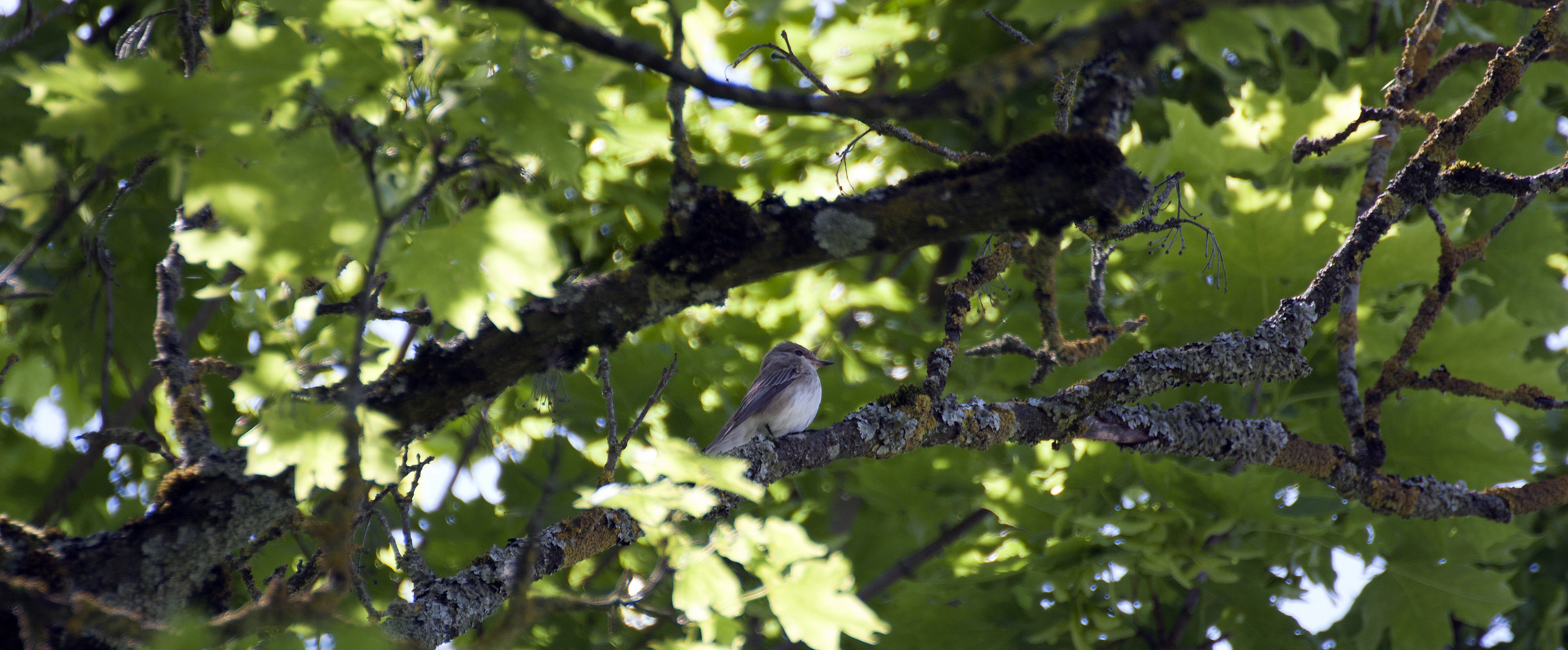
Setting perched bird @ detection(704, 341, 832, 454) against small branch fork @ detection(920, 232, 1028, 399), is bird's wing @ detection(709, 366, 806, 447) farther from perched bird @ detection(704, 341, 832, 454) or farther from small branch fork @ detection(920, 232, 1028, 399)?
small branch fork @ detection(920, 232, 1028, 399)

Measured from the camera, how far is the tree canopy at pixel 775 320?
196 centimetres

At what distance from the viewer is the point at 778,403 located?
5512 millimetres

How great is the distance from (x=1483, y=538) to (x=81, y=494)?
7681 millimetres

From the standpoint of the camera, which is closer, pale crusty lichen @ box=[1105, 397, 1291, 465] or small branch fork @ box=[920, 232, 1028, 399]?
small branch fork @ box=[920, 232, 1028, 399]

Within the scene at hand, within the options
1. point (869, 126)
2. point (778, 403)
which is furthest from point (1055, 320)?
point (778, 403)

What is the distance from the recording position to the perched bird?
5438mm

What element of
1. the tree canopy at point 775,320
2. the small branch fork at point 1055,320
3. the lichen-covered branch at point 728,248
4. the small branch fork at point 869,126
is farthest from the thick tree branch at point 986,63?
the small branch fork at point 1055,320

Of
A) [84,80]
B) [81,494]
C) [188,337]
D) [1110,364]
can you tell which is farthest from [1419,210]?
[81,494]

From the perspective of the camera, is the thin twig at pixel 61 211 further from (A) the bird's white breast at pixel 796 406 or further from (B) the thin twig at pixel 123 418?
(A) the bird's white breast at pixel 796 406

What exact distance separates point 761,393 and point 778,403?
0.42 feet

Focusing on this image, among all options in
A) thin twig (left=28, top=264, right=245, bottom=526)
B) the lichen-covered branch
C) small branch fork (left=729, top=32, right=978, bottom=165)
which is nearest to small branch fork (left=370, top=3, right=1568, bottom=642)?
small branch fork (left=729, top=32, right=978, bottom=165)

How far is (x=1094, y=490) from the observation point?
4727 millimetres

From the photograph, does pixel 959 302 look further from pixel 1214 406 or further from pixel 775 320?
pixel 775 320

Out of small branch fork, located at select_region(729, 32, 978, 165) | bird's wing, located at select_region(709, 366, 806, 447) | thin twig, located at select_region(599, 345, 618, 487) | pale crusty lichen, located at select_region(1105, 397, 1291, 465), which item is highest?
small branch fork, located at select_region(729, 32, 978, 165)
